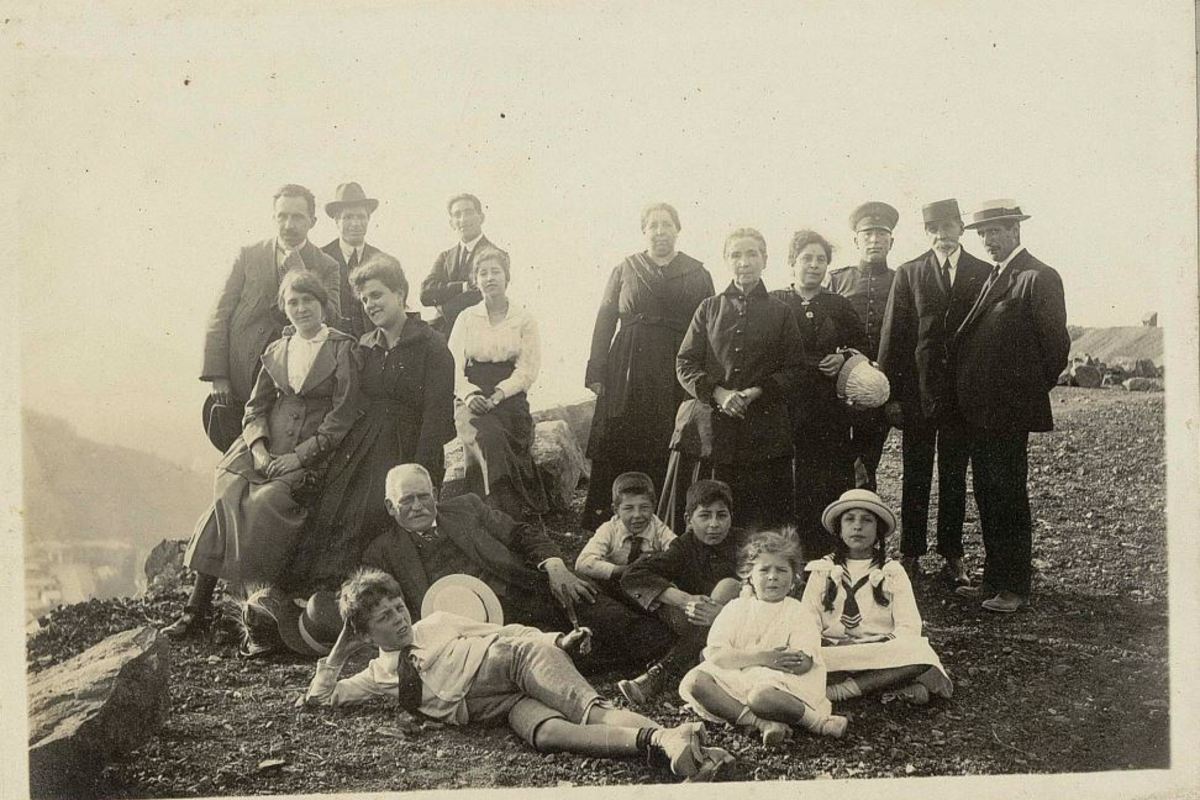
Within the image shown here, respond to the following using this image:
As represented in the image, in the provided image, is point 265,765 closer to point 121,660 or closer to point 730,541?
point 121,660

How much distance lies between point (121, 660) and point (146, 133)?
7.97 feet

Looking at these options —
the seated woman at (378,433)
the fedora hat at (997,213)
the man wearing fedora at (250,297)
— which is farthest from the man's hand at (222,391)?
the fedora hat at (997,213)

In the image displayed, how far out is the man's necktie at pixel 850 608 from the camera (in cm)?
518

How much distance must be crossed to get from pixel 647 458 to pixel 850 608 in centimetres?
115

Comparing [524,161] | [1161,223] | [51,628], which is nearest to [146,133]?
[524,161]

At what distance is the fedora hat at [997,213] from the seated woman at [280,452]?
3029 millimetres

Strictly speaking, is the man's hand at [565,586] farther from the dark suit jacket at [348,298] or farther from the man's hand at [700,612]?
the dark suit jacket at [348,298]

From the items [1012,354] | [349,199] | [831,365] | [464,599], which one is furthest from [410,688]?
[1012,354]

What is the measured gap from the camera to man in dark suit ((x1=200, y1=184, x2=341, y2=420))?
214 inches

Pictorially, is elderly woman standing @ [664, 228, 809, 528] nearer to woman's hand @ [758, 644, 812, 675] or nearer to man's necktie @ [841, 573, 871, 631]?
man's necktie @ [841, 573, 871, 631]

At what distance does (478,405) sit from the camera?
17.7 feet

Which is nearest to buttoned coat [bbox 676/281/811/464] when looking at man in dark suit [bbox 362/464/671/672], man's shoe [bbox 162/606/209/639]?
man in dark suit [bbox 362/464/671/672]

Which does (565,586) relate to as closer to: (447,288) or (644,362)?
(644,362)

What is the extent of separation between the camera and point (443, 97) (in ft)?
18.0
